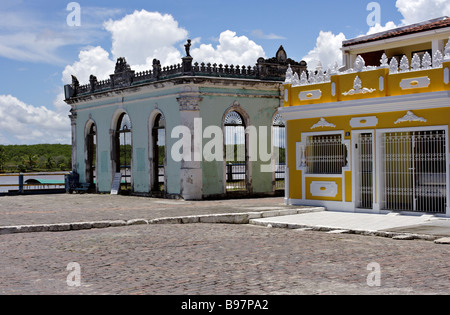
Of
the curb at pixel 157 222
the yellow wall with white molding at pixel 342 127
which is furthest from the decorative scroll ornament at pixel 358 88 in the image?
the curb at pixel 157 222

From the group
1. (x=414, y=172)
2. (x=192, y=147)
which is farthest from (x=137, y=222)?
(x=192, y=147)

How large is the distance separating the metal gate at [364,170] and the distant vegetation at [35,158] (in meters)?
49.7

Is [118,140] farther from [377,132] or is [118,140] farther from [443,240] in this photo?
[443,240]

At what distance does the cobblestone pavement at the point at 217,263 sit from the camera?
274 inches

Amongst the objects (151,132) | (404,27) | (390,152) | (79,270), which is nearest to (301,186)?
(390,152)

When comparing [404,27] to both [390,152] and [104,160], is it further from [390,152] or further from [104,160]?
[104,160]

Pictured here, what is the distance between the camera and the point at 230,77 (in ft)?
76.9

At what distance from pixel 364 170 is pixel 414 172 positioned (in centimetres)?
144

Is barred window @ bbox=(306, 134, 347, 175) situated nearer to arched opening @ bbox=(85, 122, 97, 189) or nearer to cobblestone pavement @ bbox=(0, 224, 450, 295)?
cobblestone pavement @ bbox=(0, 224, 450, 295)

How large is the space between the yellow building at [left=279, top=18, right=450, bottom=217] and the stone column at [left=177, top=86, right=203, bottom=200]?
195 inches

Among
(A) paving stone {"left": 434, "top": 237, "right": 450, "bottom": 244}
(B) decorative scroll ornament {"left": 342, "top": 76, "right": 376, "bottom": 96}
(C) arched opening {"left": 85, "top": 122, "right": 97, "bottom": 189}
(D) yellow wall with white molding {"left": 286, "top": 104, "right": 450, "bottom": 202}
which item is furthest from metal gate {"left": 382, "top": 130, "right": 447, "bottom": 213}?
(C) arched opening {"left": 85, "top": 122, "right": 97, "bottom": 189}

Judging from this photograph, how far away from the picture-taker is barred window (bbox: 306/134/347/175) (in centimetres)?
1723

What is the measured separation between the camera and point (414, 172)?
1573cm

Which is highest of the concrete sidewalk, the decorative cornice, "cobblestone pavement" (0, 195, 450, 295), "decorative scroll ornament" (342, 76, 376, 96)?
the decorative cornice
